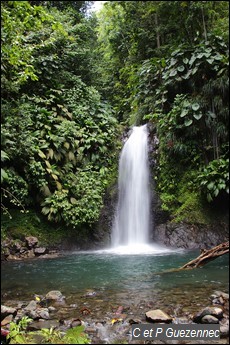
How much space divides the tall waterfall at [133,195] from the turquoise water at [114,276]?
6.06 ft

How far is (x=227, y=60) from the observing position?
31.9 ft

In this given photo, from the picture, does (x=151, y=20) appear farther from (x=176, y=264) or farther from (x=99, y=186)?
(x=176, y=264)

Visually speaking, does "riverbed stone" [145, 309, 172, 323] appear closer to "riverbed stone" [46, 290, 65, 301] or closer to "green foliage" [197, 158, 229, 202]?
"riverbed stone" [46, 290, 65, 301]

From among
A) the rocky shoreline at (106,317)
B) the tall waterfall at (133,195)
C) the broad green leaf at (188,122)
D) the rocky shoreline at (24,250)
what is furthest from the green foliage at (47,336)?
the broad green leaf at (188,122)

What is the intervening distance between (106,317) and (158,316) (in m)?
0.68

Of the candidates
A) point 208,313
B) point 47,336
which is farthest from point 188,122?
point 47,336

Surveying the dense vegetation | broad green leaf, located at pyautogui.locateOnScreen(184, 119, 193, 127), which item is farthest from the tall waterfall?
broad green leaf, located at pyautogui.locateOnScreen(184, 119, 193, 127)

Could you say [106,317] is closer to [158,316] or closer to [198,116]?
[158,316]

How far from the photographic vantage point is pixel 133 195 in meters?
10.8

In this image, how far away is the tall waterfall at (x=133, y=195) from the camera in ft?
33.3

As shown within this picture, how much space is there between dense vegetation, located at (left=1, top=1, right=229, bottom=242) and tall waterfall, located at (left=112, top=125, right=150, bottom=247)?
47cm

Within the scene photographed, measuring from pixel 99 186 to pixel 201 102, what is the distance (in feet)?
13.9

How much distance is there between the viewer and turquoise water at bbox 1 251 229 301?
203 inches

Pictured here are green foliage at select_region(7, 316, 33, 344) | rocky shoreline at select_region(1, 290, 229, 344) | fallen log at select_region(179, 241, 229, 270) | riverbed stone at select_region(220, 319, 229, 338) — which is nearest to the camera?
green foliage at select_region(7, 316, 33, 344)
